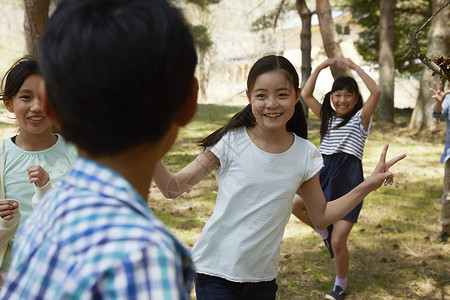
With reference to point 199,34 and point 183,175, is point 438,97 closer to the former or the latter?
point 199,34

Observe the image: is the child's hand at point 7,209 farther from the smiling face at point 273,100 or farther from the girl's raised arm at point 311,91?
the girl's raised arm at point 311,91

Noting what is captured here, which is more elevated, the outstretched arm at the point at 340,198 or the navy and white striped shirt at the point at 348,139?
the outstretched arm at the point at 340,198

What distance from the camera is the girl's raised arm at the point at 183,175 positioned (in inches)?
91.5

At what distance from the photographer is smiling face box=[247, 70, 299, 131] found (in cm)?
263

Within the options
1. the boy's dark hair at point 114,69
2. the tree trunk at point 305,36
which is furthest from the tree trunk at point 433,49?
the boy's dark hair at point 114,69

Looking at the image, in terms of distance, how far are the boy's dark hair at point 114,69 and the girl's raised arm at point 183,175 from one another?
126 centimetres

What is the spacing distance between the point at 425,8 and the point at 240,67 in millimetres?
14947

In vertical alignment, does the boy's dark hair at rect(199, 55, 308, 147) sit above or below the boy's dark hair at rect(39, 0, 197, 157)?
below

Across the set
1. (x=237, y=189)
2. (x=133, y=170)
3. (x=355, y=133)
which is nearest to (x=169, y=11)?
(x=133, y=170)

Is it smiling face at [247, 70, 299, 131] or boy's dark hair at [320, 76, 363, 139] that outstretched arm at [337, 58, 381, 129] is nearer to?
boy's dark hair at [320, 76, 363, 139]

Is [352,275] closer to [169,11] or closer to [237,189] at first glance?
[237,189]

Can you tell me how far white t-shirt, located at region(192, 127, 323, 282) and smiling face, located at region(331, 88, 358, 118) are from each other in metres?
2.12

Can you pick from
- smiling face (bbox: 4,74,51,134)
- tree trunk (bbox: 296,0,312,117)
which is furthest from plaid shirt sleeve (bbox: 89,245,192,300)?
tree trunk (bbox: 296,0,312,117)

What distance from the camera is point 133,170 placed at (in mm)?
952
